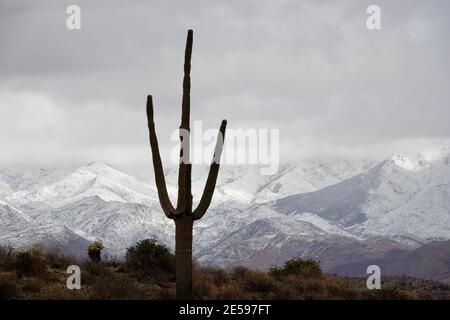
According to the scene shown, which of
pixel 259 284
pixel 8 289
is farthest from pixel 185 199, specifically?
pixel 8 289

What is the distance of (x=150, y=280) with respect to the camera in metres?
33.8

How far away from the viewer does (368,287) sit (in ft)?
115

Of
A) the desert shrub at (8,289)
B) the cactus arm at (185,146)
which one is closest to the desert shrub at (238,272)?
the cactus arm at (185,146)

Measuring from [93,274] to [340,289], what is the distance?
9598mm

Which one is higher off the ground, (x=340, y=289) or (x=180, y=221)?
(x=180, y=221)

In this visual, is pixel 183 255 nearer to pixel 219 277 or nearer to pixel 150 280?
pixel 150 280

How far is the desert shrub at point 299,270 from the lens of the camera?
121ft

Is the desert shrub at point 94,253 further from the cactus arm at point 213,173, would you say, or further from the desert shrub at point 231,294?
the cactus arm at point 213,173

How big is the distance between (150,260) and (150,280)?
6.35 ft

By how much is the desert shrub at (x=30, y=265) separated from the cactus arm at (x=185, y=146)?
729 cm

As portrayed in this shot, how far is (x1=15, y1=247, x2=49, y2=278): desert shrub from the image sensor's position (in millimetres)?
32656

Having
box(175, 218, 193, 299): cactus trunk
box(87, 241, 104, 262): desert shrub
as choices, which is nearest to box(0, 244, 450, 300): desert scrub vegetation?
box(87, 241, 104, 262): desert shrub
